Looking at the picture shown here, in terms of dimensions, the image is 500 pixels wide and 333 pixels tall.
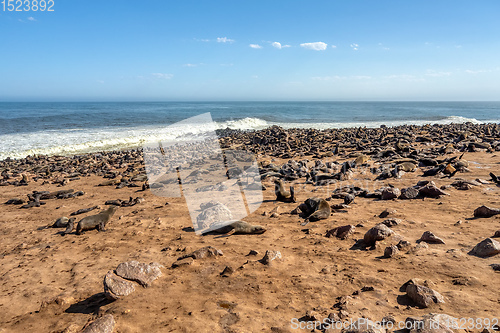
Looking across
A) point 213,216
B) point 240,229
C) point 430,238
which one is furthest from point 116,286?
point 430,238

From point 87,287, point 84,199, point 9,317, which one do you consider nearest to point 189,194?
point 84,199

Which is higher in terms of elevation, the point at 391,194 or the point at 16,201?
the point at 391,194

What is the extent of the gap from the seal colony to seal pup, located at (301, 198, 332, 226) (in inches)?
0.9

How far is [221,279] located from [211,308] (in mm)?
600

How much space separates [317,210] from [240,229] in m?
1.62

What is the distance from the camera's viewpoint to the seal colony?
2877 millimetres

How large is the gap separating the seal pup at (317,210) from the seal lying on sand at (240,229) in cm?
91

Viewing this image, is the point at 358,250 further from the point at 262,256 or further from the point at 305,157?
the point at 305,157

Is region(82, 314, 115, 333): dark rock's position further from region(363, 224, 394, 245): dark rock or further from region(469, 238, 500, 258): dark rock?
region(469, 238, 500, 258): dark rock

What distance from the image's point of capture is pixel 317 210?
221 inches

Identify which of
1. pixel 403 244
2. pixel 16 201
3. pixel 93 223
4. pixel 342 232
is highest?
pixel 403 244

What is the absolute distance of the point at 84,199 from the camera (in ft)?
28.6

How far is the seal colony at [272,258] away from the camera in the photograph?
288 cm

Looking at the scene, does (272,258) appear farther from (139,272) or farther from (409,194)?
(409,194)
